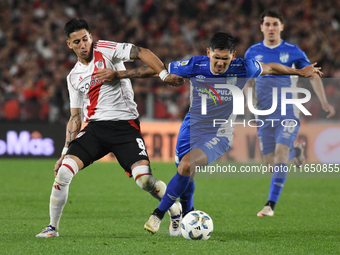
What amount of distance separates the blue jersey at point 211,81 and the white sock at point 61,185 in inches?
51.5

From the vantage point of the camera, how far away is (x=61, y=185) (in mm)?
4590

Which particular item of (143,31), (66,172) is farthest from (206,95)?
(143,31)

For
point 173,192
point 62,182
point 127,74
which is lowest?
point 173,192

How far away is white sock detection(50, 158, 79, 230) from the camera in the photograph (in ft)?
14.9

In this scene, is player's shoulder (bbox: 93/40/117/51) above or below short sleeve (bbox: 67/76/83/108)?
above

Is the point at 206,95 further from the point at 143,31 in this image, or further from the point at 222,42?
the point at 143,31

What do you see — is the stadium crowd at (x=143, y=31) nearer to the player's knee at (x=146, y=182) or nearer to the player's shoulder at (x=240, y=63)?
the player's shoulder at (x=240, y=63)

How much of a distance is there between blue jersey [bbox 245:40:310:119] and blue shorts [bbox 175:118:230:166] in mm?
1863

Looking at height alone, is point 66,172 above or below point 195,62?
below

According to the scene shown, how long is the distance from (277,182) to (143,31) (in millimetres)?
11369

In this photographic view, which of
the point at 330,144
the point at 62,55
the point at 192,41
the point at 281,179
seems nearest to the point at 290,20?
the point at 192,41

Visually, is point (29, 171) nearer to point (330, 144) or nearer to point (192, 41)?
point (330, 144)

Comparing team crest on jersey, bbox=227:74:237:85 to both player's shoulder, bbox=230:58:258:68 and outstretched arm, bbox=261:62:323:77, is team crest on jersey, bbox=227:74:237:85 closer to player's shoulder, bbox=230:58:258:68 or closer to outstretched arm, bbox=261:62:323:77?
player's shoulder, bbox=230:58:258:68

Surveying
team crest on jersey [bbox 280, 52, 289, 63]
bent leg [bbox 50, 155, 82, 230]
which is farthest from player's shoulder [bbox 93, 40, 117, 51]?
team crest on jersey [bbox 280, 52, 289, 63]
